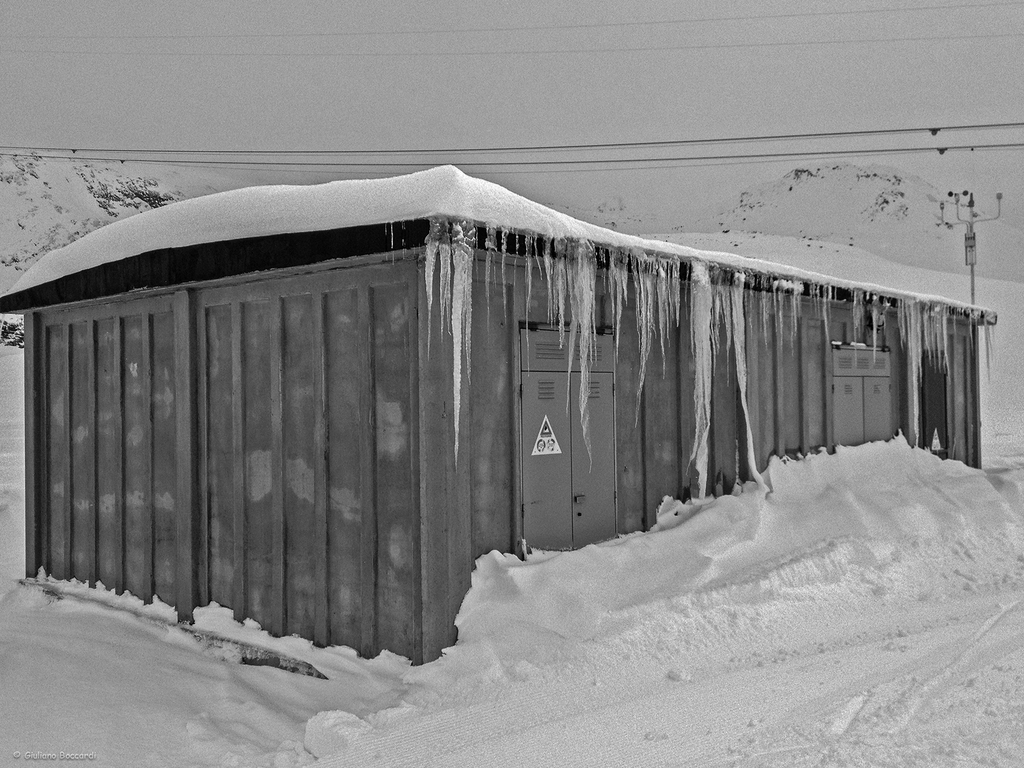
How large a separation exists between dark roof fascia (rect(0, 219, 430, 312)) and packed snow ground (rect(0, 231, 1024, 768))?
201cm

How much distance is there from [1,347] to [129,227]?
2677 centimetres

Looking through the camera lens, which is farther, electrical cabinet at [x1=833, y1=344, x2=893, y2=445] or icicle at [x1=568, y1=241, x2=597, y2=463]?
electrical cabinet at [x1=833, y1=344, x2=893, y2=445]

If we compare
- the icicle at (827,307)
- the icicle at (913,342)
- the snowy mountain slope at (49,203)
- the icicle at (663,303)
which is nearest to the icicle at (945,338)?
the icicle at (913,342)

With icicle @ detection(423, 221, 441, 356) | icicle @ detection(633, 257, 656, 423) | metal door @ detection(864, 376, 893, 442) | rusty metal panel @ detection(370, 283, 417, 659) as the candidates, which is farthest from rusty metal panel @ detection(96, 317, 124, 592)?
metal door @ detection(864, 376, 893, 442)

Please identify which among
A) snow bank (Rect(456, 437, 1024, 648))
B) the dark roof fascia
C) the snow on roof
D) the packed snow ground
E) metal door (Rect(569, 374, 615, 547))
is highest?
the snow on roof

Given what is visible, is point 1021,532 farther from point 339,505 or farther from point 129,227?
point 129,227

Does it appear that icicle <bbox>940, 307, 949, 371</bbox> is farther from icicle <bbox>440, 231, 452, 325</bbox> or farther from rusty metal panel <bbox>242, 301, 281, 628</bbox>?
rusty metal panel <bbox>242, 301, 281, 628</bbox>

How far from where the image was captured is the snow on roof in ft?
14.0

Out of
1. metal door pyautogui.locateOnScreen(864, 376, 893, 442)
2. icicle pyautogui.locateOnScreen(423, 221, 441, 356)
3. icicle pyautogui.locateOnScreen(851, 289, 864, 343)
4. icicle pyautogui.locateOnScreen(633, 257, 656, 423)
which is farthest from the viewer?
metal door pyautogui.locateOnScreen(864, 376, 893, 442)

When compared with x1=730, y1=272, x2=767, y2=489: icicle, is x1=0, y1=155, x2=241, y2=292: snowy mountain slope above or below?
above

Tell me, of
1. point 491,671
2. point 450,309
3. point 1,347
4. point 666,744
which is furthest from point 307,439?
point 1,347

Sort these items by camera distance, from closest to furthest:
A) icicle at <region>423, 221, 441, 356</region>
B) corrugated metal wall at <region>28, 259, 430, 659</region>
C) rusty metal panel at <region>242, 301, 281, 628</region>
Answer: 1. icicle at <region>423, 221, 441, 356</region>
2. corrugated metal wall at <region>28, 259, 430, 659</region>
3. rusty metal panel at <region>242, 301, 281, 628</region>

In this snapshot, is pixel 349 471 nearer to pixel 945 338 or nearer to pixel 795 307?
pixel 795 307

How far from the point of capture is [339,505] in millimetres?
4867
